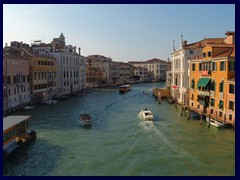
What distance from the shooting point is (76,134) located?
13.6 meters

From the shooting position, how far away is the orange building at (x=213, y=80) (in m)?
14.9

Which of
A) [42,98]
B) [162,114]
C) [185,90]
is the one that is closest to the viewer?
[162,114]

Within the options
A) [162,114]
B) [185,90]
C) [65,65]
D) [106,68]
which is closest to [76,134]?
[162,114]

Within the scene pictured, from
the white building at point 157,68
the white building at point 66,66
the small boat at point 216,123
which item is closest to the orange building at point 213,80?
the small boat at point 216,123

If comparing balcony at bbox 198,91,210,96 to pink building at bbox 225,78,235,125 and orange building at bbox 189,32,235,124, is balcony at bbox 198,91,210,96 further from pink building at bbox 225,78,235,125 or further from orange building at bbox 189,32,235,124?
pink building at bbox 225,78,235,125

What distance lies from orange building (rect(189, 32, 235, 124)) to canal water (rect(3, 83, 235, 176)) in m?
1.43

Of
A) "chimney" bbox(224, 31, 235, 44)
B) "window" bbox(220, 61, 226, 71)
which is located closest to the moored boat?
"window" bbox(220, 61, 226, 71)

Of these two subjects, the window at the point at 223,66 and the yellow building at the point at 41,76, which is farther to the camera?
the yellow building at the point at 41,76

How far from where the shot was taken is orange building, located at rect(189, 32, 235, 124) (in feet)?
49.0

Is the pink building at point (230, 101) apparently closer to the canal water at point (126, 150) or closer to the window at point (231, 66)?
the window at point (231, 66)

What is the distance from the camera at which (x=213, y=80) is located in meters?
16.5

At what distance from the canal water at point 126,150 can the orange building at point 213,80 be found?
4.68 ft

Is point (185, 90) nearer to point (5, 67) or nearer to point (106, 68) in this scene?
A: point (5, 67)

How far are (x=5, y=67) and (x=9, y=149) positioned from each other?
11075mm
